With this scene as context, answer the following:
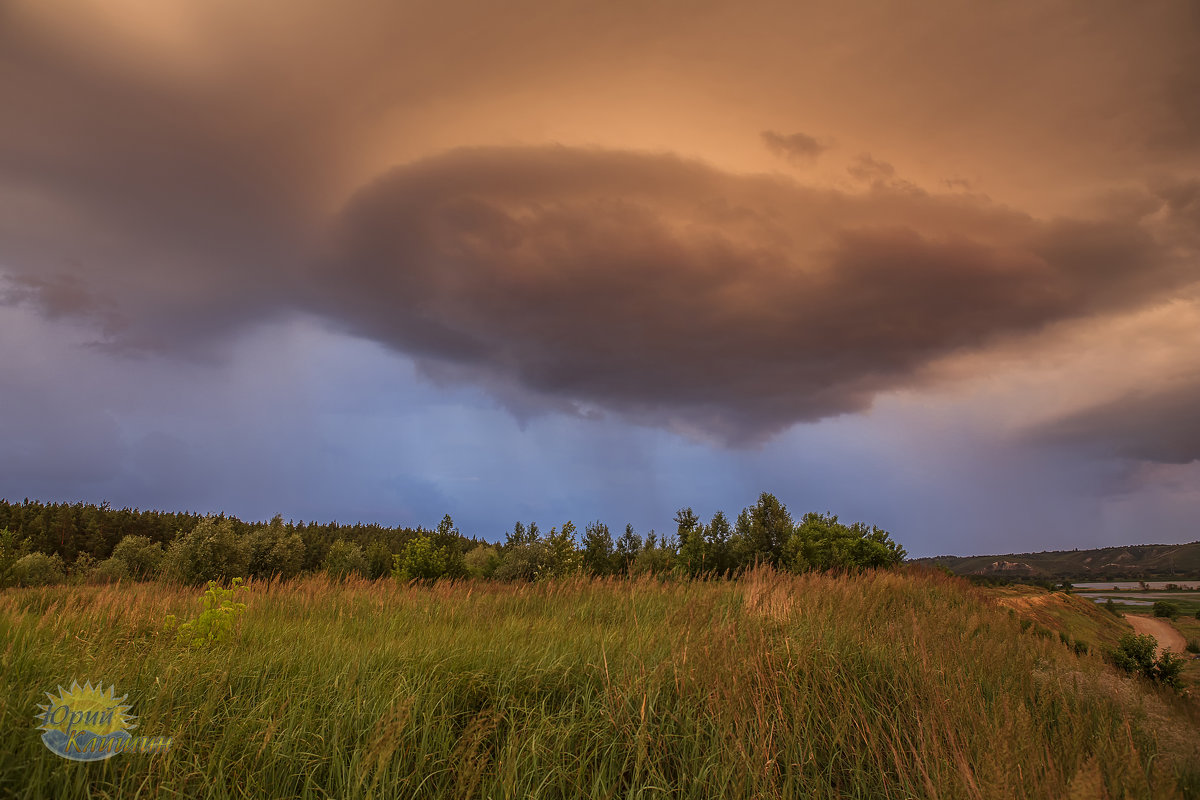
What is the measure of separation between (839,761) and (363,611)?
23.4 ft

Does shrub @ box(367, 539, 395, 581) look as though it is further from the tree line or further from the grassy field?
the grassy field

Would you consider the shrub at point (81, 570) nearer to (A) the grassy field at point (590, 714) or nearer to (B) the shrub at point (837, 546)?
(A) the grassy field at point (590, 714)

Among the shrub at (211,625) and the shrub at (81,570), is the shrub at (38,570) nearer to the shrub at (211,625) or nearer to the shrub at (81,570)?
the shrub at (81,570)

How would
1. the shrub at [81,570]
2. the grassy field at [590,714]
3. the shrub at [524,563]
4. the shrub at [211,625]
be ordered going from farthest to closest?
the shrub at [524,563] → the shrub at [81,570] → the shrub at [211,625] → the grassy field at [590,714]

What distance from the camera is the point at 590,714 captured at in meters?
4.67

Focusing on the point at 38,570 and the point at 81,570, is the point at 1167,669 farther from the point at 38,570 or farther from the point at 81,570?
the point at 38,570

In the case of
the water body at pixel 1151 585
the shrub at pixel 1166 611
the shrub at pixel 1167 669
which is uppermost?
the shrub at pixel 1167 669

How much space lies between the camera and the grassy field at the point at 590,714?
140 inches

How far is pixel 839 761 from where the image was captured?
4488 mm

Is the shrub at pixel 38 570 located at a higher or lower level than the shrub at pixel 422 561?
lower

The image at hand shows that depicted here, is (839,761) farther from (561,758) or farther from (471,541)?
(471,541)

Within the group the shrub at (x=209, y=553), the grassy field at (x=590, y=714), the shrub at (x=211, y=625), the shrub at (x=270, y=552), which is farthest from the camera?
the shrub at (x=270, y=552)

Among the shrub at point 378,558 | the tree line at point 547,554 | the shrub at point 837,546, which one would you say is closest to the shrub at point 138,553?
the tree line at point 547,554

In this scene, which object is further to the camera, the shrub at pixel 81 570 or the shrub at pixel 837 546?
the shrub at pixel 837 546
